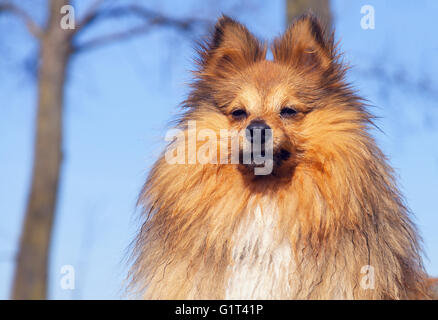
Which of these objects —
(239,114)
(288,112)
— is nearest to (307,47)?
(288,112)

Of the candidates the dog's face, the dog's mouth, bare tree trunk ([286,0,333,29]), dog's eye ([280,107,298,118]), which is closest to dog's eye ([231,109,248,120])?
the dog's face

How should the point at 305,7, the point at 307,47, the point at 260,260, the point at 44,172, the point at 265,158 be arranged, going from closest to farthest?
the point at 260,260, the point at 265,158, the point at 307,47, the point at 305,7, the point at 44,172

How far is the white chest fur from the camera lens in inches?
136

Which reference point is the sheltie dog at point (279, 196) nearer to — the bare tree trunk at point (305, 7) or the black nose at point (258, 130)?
the black nose at point (258, 130)

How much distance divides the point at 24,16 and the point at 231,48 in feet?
20.8

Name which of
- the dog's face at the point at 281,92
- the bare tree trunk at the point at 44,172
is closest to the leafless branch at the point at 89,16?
the bare tree trunk at the point at 44,172

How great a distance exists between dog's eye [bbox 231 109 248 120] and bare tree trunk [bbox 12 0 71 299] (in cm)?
515

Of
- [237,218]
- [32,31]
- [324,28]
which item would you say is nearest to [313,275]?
[237,218]

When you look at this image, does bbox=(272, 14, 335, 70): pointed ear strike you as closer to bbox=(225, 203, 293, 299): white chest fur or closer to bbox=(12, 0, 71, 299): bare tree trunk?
bbox=(225, 203, 293, 299): white chest fur

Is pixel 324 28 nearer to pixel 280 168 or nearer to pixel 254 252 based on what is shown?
pixel 280 168

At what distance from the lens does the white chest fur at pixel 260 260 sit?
3459 millimetres

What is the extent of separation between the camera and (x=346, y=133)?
3797 millimetres

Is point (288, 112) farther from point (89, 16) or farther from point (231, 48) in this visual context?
point (89, 16)

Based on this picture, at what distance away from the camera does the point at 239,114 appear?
3.96 m
